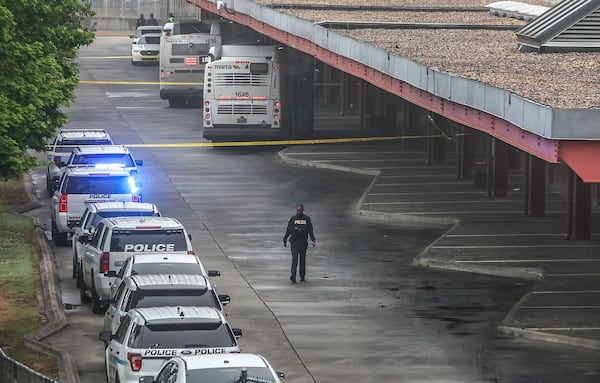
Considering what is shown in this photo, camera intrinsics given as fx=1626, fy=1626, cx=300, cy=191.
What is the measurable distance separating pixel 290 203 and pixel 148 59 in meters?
52.9

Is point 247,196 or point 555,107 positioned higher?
point 555,107

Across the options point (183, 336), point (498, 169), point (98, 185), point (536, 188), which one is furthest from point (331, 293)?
point (498, 169)

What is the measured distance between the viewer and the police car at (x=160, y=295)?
998 inches

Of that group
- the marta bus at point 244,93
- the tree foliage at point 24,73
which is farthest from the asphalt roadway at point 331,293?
the tree foliage at point 24,73

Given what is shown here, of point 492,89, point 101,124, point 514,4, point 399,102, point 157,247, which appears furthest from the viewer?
point 399,102

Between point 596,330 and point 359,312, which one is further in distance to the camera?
point 359,312

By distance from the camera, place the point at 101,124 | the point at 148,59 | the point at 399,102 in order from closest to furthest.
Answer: the point at 101,124 → the point at 399,102 → the point at 148,59

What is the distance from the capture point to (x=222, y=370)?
19.8 meters

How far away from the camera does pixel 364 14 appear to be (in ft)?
199

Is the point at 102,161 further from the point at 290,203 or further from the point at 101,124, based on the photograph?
the point at 101,124

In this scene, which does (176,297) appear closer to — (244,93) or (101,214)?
(101,214)

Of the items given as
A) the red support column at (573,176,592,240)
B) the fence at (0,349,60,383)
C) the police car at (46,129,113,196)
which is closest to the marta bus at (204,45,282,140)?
the police car at (46,129,113,196)

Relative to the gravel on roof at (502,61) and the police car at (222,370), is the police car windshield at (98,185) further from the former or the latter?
the police car at (222,370)

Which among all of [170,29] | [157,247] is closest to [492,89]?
[157,247]
